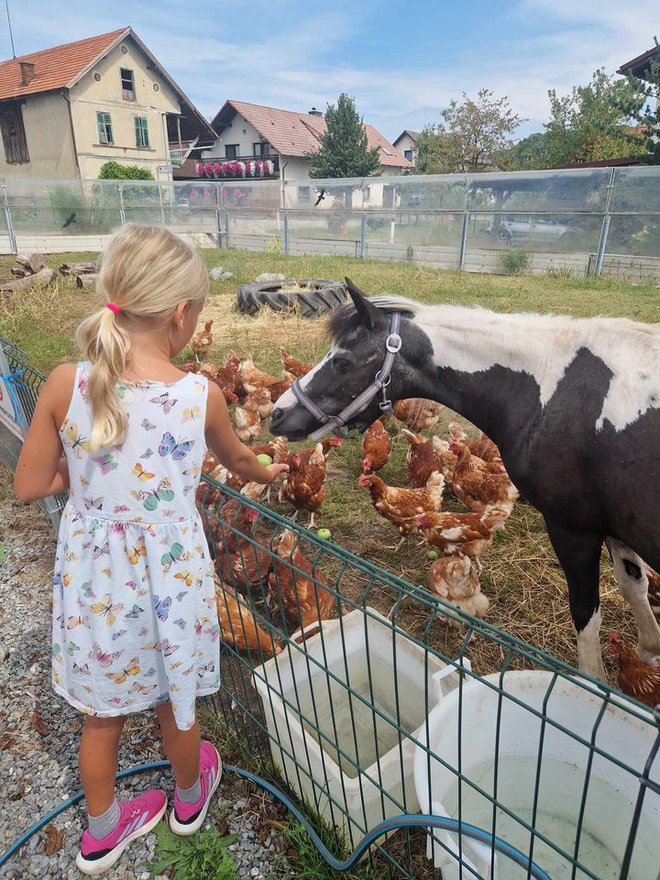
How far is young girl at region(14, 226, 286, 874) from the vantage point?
1640 mm

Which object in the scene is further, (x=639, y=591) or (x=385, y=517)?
(x=385, y=517)

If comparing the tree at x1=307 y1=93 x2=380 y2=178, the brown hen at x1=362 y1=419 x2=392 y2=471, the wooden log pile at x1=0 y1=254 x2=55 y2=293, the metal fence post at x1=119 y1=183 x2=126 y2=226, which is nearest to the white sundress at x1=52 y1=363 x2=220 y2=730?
the brown hen at x1=362 y1=419 x2=392 y2=471

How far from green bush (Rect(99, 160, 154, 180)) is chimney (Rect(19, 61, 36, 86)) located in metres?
8.16

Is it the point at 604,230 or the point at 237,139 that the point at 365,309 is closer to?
the point at 604,230

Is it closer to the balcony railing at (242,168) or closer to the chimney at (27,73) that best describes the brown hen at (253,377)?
the chimney at (27,73)

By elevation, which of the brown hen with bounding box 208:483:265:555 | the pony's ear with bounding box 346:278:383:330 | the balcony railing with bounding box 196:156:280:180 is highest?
the balcony railing with bounding box 196:156:280:180

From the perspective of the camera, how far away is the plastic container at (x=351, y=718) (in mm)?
1976

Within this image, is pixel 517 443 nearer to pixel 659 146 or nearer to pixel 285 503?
pixel 285 503

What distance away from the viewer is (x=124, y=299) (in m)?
1.65

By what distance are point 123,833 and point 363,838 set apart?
989 millimetres

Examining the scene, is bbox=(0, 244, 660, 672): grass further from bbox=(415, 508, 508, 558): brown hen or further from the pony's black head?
the pony's black head

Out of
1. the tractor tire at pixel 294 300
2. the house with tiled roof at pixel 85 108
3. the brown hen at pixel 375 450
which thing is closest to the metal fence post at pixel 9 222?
the house with tiled roof at pixel 85 108

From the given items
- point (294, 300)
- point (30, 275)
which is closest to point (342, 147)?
point (30, 275)

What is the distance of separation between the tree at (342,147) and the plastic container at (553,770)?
45.8 meters
